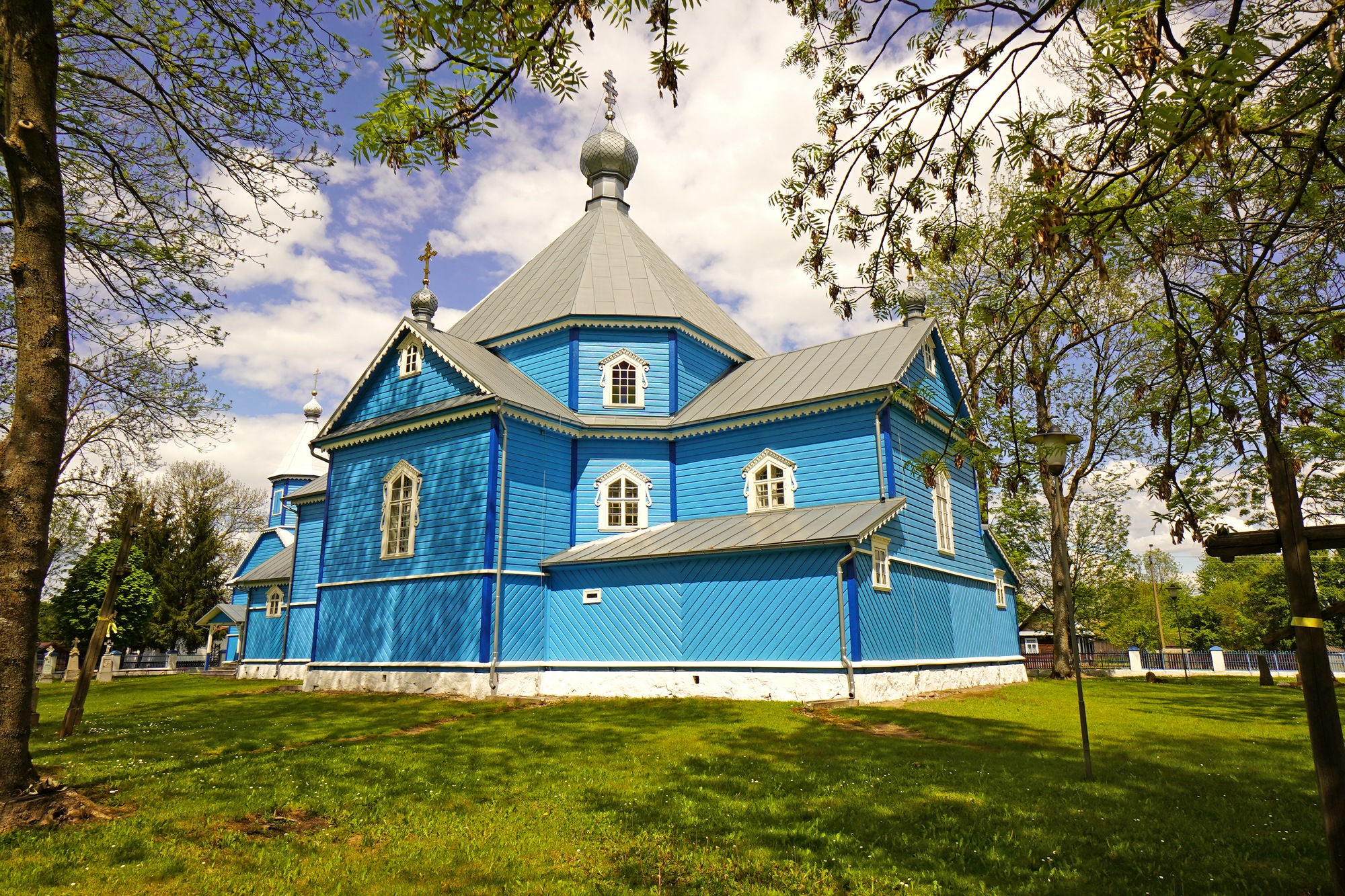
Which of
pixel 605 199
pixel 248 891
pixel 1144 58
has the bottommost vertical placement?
pixel 248 891

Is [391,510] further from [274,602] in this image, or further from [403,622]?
[274,602]

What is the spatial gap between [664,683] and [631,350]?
9.03 m

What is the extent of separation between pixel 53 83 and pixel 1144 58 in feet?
30.3

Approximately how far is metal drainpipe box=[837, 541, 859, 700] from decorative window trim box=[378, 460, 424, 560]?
33.7ft

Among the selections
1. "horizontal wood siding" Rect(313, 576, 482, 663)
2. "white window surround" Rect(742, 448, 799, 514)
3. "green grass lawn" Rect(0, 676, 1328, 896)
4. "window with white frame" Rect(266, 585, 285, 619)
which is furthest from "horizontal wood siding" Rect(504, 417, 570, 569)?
"window with white frame" Rect(266, 585, 285, 619)

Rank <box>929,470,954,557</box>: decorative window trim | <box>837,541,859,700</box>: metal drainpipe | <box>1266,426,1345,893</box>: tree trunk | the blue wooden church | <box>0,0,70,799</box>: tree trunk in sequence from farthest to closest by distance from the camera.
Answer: <box>929,470,954,557</box>: decorative window trim
the blue wooden church
<box>837,541,859,700</box>: metal drainpipe
<box>0,0,70,799</box>: tree trunk
<box>1266,426,1345,893</box>: tree trunk

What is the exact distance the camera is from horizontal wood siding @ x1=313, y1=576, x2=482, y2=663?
1750 centimetres

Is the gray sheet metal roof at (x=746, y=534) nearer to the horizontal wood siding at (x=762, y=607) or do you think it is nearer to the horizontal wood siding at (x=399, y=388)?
the horizontal wood siding at (x=762, y=607)

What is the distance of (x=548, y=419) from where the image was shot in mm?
19094

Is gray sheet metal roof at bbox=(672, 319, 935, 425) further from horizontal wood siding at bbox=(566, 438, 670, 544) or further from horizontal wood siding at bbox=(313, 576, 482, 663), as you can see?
horizontal wood siding at bbox=(313, 576, 482, 663)

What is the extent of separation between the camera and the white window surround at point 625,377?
68.9 feet

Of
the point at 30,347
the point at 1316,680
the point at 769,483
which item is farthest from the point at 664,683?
the point at 1316,680

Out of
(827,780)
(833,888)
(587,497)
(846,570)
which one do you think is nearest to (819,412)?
(846,570)

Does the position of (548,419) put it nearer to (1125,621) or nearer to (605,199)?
(605,199)
